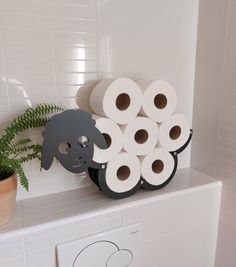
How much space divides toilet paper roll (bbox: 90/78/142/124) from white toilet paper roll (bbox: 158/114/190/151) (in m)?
0.15

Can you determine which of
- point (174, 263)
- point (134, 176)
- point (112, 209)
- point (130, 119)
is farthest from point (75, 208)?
point (174, 263)

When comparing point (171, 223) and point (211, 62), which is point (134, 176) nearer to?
point (171, 223)

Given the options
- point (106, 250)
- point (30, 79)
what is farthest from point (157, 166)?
point (30, 79)

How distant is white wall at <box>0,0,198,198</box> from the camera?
32.6 inches

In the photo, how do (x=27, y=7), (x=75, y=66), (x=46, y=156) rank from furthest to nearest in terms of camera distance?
(x=75, y=66)
(x=27, y=7)
(x=46, y=156)

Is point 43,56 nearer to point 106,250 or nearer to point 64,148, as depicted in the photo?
point 64,148

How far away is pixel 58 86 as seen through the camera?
0.91 metres

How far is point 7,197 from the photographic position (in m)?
0.73

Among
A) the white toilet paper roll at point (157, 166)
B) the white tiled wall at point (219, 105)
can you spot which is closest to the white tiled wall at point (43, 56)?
the white toilet paper roll at point (157, 166)

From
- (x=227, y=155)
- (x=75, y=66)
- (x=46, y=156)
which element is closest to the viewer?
(x=46, y=156)

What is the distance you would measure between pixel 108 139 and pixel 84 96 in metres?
0.22

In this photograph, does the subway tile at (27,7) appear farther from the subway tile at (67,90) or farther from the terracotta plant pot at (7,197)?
the terracotta plant pot at (7,197)

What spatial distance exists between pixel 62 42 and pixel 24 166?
0.48 m

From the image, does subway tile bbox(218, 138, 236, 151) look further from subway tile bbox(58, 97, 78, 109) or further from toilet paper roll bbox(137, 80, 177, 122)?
subway tile bbox(58, 97, 78, 109)
